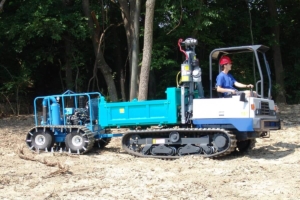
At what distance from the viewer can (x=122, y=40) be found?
22.4 metres

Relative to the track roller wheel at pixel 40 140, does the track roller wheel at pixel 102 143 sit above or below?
below

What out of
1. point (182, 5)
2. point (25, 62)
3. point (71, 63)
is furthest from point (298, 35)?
point (25, 62)

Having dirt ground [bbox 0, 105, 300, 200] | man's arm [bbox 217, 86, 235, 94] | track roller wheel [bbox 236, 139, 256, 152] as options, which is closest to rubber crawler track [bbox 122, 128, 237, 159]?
Answer: dirt ground [bbox 0, 105, 300, 200]

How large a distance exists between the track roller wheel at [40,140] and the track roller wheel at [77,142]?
45cm

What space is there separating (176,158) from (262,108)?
2.01 metres

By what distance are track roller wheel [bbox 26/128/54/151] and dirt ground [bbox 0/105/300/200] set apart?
0.24m

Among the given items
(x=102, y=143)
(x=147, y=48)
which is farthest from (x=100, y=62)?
(x=102, y=143)

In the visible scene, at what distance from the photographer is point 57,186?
699cm

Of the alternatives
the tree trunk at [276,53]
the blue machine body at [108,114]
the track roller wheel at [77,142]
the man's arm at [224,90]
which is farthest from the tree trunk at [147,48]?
the tree trunk at [276,53]

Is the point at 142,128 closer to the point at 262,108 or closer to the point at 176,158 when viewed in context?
the point at 176,158

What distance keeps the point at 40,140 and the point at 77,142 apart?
0.97 metres

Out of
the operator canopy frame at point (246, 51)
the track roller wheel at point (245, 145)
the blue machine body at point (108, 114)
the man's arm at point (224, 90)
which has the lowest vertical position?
the track roller wheel at point (245, 145)

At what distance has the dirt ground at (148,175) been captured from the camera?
21.7ft

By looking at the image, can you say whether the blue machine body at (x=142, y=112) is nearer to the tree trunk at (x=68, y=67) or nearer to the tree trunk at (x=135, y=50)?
the tree trunk at (x=135, y=50)
